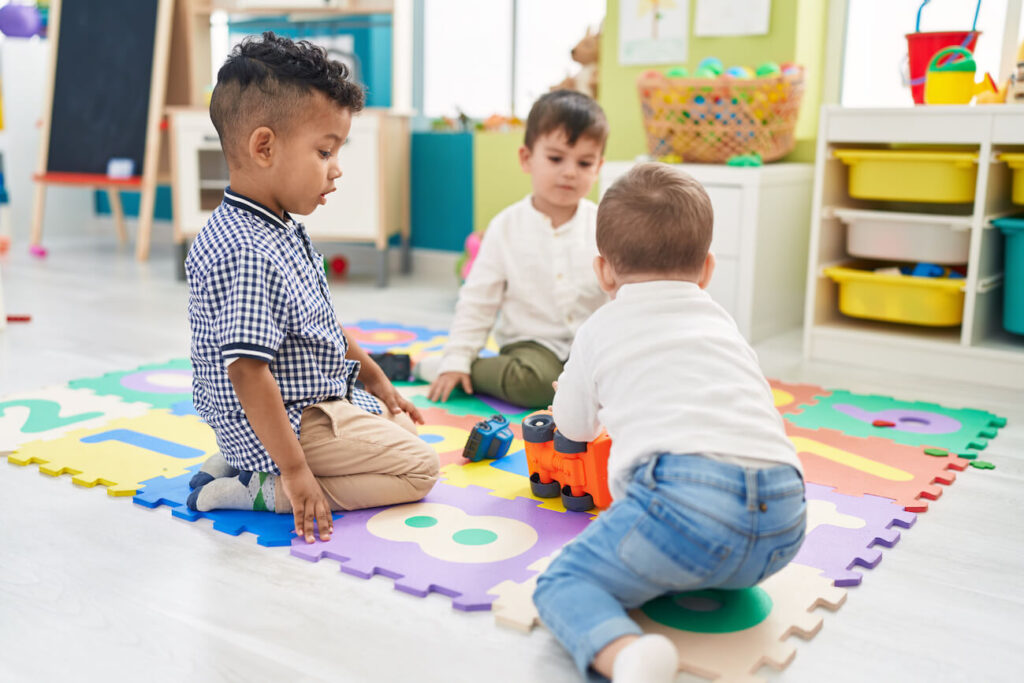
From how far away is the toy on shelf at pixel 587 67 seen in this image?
112 inches

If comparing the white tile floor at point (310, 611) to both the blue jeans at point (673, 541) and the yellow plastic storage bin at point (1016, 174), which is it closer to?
the blue jeans at point (673, 541)

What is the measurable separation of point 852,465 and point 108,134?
10.4 feet

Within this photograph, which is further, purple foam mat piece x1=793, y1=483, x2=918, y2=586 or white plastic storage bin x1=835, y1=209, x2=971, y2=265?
white plastic storage bin x1=835, y1=209, x2=971, y2=265

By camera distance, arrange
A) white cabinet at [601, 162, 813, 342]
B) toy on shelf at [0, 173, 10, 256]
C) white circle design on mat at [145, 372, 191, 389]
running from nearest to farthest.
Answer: white circle design on mat at [145, 372, 191, 389] → white cabinet at [601, 162, 813, 342] → toy on shelf at [0, 173, 10, 256]

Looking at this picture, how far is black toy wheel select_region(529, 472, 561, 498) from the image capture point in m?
1.26

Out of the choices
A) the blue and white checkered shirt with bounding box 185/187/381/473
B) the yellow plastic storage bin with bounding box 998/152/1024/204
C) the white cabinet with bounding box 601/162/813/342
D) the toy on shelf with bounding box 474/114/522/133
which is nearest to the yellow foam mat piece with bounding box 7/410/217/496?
the blue and white checkered shirt with bounding box 185/187/381/473

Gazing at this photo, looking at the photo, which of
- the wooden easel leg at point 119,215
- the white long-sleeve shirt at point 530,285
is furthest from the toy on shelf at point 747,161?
the wooden easel leg at point 119,215

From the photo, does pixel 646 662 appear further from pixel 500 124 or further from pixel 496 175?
pixel 500 124

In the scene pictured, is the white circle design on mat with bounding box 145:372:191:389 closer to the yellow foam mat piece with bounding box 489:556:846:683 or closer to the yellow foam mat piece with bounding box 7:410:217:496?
the yellow foam mat piece with bounding box 7:410:217:496

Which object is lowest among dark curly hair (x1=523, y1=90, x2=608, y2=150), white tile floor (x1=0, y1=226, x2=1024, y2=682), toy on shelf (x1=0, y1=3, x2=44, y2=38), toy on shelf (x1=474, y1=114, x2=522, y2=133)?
white tile floor (x1=0, y1=226, x2=1024, y2=682)

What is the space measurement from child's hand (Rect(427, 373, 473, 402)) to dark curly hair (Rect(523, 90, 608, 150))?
46cm

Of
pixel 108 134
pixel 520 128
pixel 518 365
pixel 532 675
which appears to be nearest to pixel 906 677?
pixel 532 675

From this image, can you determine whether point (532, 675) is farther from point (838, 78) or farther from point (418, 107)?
point (418, 107)

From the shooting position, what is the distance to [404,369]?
6.14 ft
